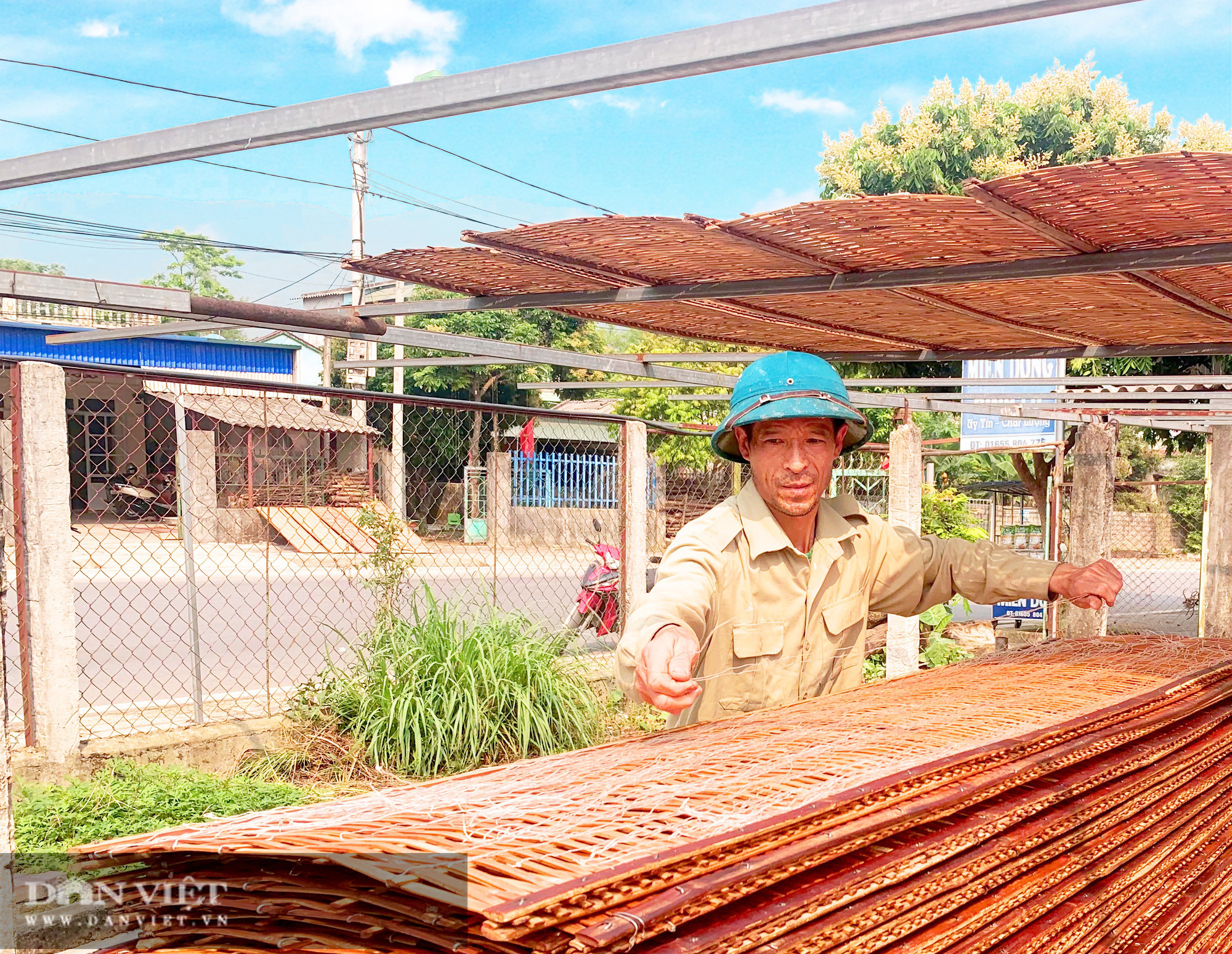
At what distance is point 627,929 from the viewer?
1126mm

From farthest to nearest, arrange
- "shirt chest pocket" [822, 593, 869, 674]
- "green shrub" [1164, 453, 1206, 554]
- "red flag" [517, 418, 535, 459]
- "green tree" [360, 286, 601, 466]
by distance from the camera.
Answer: "green shrub" [1164, 453, 1206, 554] → "green tree" [360, 286, 601, 466] → "red flag" [517, 418, 535, 459] → "shirt chest pocket" [822, 593, 869, 674]

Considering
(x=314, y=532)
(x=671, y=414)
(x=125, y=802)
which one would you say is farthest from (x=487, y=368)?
(x=125, y=802)

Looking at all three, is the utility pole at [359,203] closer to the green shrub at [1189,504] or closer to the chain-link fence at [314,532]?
the chain-link fence at [314,532]

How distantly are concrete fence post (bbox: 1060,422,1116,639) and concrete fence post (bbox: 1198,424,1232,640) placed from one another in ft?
8.53

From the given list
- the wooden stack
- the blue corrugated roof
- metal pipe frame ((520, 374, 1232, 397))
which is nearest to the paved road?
metal pipe frame ((520, 374, 1232, 397))

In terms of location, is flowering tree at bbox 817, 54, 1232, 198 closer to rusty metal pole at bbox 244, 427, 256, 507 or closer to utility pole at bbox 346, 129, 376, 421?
utility pole at bbox 346, 129, 376, 421

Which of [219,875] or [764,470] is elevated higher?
[764,470]

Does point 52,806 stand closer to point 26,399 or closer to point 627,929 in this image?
point 26,399

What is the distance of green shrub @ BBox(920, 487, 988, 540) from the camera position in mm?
10344

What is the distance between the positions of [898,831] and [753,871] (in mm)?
387

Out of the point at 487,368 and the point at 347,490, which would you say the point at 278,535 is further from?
the point at 487,368

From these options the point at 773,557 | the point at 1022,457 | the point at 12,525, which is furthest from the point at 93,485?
the point at 773,557

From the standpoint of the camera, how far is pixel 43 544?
426 centimetres

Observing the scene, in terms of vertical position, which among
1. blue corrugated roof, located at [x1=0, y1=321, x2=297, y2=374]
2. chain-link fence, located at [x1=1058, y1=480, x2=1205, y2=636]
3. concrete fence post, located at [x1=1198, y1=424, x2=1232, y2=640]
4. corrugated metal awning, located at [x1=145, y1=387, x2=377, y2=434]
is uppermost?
blue corrugated roof, located at [x1=0, y1=321, x2=297, y2=374]
